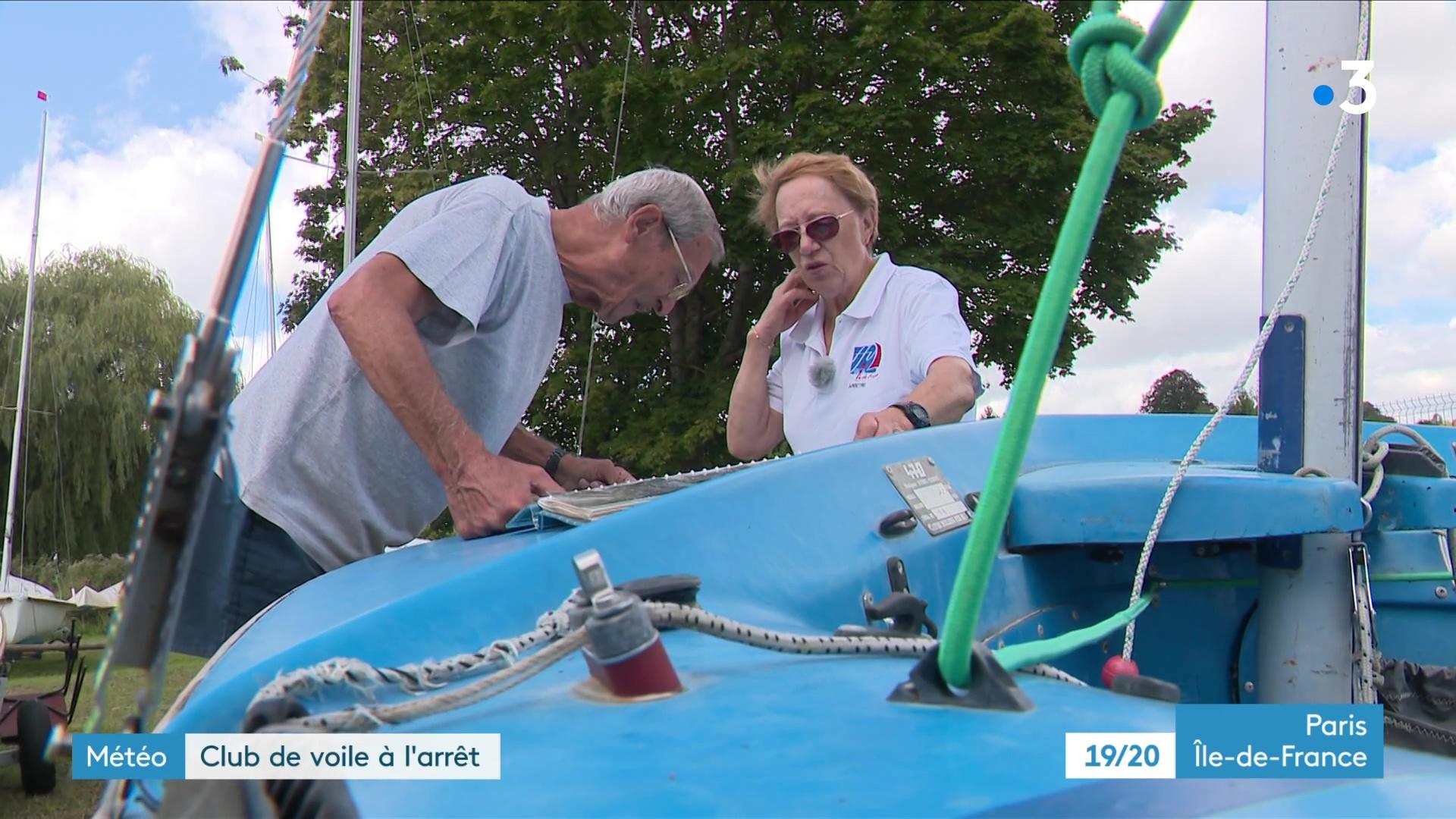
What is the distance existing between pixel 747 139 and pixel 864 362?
8694 mm

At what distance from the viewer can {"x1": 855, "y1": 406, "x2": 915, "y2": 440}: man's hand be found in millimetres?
2066

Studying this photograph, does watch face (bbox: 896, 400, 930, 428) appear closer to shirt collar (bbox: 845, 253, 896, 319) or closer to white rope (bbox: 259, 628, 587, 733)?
shirt collar (bbox: 845, 253, 896, 319)

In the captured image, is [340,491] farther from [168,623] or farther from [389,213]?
[389,213]

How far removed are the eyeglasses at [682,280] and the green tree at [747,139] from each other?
8.27 meters

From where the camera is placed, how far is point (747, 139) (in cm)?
1088

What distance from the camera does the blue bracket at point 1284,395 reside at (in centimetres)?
150

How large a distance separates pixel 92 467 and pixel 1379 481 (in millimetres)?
16713

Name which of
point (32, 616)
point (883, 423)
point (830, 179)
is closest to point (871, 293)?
point (830, 179)

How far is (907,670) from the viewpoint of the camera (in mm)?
984

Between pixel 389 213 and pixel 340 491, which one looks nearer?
pixel 340 491

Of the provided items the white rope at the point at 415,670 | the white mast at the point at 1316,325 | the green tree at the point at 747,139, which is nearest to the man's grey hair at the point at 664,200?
the white mast at the point at 1316,325

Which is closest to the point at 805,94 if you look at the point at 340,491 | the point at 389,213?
the point at 389,213

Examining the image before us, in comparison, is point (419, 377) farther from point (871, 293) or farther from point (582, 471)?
point (871, 293)

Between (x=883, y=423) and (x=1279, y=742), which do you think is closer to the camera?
(x=1279, y=742)
